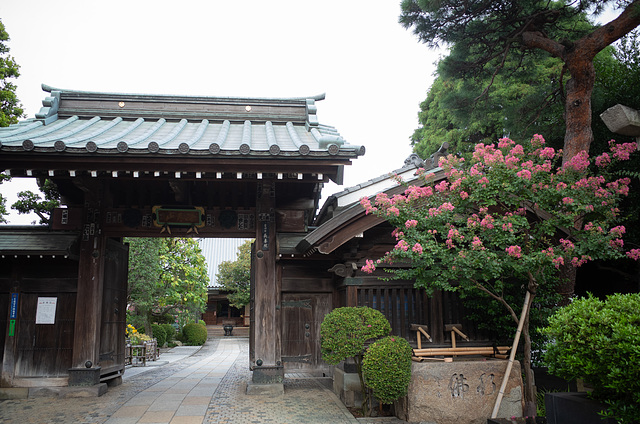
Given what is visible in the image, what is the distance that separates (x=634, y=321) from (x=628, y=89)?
741cm

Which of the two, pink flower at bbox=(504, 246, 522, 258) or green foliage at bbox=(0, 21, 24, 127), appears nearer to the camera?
pink flower at bbox=(504, 246, 522, 258)

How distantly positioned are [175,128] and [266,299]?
4.24 metres

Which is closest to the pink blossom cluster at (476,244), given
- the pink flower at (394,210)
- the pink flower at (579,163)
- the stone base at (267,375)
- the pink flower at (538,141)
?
the pink flower at (394,210)

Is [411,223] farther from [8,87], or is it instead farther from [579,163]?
[8,87]

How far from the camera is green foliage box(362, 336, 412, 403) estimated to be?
258 inches

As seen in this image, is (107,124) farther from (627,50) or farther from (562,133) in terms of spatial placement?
(627,50)

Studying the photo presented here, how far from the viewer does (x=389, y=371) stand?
6.56 meters

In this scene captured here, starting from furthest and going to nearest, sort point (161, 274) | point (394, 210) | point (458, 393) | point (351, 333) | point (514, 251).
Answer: point (161, 274) < point (351, 333) < point (458, 393) < point (394, 210) < point (514, 251)

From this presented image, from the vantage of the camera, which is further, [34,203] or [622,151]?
[34,203]

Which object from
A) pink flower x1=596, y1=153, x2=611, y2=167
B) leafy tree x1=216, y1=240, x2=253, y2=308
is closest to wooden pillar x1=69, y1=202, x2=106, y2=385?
pink flower x1=596, y1=153, x2=611, y2=167

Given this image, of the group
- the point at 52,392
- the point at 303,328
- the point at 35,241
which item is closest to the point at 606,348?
the point at 303,328

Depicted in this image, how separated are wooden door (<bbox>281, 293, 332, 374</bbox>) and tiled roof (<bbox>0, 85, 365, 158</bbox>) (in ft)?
11.2

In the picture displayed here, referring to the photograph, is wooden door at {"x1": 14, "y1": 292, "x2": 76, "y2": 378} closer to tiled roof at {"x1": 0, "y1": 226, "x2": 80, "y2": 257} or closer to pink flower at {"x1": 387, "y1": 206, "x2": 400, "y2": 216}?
tiled roof at {"x1": 0, "y1": 226, "x2": 80, "y2": 257}

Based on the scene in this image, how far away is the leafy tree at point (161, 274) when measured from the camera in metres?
18.3
